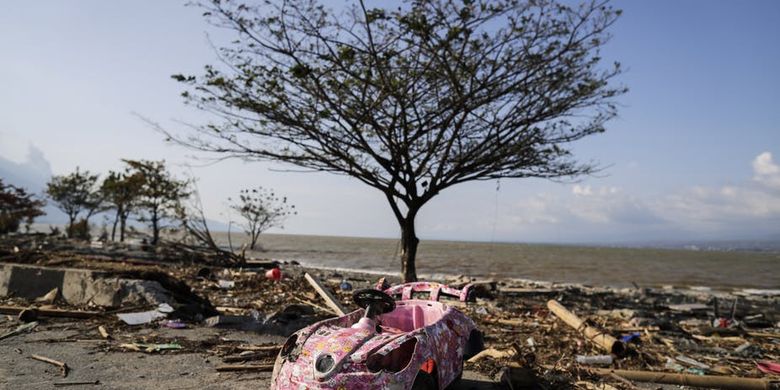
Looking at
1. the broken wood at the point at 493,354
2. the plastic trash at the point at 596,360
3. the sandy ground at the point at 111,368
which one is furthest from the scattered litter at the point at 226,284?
the plastic trash at the point at 596,360

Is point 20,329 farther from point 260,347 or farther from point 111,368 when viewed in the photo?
point 260,347

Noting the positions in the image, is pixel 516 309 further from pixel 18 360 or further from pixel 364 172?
pixel 18 360

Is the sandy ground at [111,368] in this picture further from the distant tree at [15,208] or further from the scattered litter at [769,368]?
the distant tree at [15,208]

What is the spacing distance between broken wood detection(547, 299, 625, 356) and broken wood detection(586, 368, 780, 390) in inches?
46.3

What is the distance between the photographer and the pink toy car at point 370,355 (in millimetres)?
3586

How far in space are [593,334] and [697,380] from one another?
2143mm

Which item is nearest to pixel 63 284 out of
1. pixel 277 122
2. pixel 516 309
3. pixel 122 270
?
pixel 122 270

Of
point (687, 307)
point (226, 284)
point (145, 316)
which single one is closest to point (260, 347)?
point (145, 316)

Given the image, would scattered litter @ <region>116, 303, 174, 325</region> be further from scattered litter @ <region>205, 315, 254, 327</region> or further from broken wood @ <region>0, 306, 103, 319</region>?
scattered litter @ <region>205, 315, 254, 327</region>

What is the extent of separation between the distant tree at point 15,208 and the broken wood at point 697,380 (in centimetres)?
4062

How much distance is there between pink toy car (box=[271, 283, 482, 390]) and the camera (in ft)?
11.8

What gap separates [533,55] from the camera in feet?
39.7

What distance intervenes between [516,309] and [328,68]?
24.3 ft

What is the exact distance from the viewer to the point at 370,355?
372 centimetres
